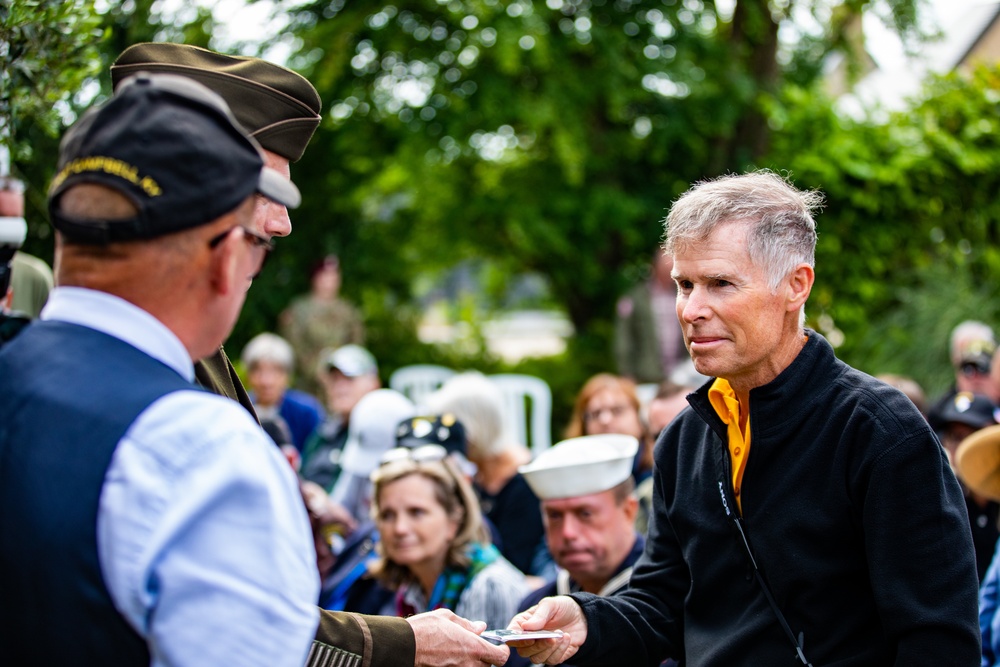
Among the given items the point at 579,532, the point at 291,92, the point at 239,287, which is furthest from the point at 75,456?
the point at 579,532

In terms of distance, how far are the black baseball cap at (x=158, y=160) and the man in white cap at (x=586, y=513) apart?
220cm

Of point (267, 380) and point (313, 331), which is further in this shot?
point (313, 331)

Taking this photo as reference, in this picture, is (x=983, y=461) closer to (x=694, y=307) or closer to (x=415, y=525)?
(x=694, y=307)

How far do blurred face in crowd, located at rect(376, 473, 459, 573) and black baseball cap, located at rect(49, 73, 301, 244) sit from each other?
262 centimetres

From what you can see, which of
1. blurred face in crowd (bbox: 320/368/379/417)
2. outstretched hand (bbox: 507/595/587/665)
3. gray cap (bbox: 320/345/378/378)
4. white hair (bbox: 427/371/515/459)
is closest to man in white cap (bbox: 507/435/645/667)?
outstretched hand (bbox: 507/595/587/665)

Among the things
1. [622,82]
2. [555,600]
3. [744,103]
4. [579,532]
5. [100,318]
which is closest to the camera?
[100,318]

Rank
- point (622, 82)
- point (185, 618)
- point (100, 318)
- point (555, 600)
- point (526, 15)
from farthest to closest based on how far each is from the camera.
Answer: point (622, 82), point (526, 15), point (555, 600), point (100, 318), point (185, 618)

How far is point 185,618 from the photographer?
1162 millimetres

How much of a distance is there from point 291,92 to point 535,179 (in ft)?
23.8

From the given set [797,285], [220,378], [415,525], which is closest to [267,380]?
[415,525]

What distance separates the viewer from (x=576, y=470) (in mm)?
3355

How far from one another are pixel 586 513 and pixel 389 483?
2.93ft

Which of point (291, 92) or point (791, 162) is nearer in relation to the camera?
point (291, 92)

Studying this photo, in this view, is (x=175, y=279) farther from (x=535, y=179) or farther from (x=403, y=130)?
(x=535, y=179)
